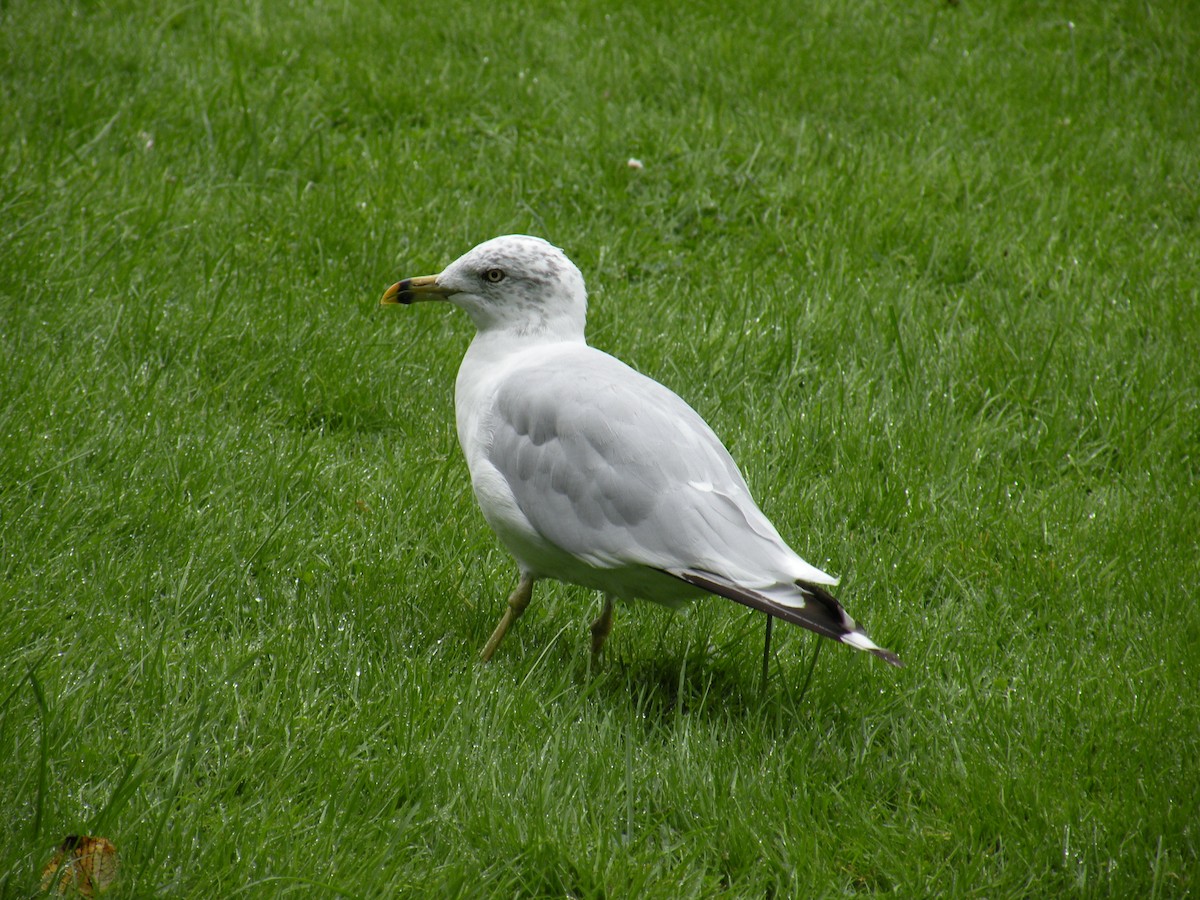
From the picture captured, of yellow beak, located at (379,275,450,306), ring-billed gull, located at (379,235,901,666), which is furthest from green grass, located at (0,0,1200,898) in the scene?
yellow beak, located at (379,275,450,306)

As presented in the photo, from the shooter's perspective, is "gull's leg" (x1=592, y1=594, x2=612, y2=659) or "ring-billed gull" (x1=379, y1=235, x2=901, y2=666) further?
"gull's leg" (x1=592, y1=594, x2=612, y2=659)

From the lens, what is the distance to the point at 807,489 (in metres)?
4.27

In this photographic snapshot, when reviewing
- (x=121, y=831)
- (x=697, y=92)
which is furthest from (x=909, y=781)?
(x=697, y=92)

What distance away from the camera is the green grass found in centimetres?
285

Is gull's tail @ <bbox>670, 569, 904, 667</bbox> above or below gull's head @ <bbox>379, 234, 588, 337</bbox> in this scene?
below

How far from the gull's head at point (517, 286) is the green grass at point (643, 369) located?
2.36 ft

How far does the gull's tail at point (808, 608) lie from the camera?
9.33ft

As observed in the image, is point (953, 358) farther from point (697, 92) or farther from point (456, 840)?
point (456, 840)

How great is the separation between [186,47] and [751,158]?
10.4ft

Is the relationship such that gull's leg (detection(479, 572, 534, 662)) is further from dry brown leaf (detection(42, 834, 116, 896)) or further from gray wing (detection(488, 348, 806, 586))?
dry brown leaf (detection(42, 834, 116, 896))

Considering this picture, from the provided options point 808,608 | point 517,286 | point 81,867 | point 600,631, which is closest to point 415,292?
point 517,286

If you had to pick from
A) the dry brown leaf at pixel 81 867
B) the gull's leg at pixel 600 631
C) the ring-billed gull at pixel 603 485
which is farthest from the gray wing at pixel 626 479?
the dry brown leaf at pixel 81 867

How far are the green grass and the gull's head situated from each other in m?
0.72

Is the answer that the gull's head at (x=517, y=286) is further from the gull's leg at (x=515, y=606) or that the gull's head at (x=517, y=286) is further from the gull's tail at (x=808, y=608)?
the gull's tail at (x=808, y=608)
